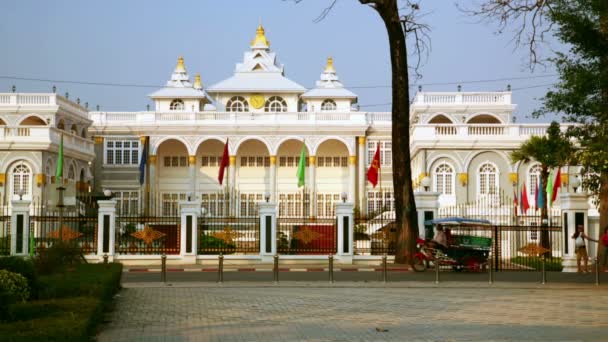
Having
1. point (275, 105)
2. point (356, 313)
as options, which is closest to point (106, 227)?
point (356, 313)

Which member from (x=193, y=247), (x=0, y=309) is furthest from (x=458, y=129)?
(x=0, y=309)

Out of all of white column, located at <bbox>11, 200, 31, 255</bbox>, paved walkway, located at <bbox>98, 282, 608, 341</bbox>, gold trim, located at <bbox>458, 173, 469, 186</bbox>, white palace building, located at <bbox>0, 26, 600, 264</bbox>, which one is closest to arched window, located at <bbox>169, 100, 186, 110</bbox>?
white palace building, located at <bbox>0, 26, 600, 264</bbox>

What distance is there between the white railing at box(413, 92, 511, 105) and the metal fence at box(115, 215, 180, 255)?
25878mm

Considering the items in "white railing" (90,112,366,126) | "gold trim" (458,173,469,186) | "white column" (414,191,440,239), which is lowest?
"white column" (414,191,440,239)

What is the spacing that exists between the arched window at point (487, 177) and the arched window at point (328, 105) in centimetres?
1534

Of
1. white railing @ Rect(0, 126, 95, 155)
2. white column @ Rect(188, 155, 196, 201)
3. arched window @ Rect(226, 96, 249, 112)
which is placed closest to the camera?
white railing @ Rect(0, 126, 95, 155)

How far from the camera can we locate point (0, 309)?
32.6 feet

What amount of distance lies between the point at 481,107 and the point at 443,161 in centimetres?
847

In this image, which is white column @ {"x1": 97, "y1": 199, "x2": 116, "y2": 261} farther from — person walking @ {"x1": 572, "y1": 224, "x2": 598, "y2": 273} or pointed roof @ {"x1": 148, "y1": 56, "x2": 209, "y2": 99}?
pointed roof @ {"x1": 148, "y1": 56, "x2": 209, "y2": 99}

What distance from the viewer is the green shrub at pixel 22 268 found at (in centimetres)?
1191

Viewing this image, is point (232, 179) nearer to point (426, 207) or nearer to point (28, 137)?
point (28, 137)

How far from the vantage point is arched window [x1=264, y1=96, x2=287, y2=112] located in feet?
194

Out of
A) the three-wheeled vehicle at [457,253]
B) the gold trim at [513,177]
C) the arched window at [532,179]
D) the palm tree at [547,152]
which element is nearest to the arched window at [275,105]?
the gold trim at [513,177]

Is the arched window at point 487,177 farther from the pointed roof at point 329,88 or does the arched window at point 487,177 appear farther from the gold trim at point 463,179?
the pointed roof at point 329,88
